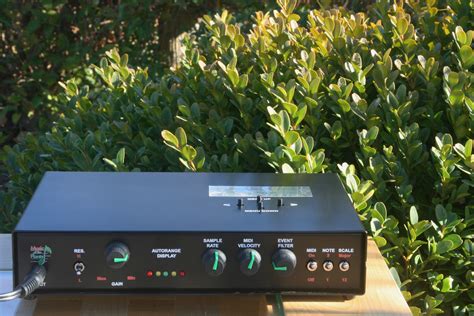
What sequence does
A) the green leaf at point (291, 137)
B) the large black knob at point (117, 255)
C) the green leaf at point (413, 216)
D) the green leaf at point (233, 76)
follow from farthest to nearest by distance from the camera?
1. the green leaf at point (233, 76)
2. the green leaf at point (291, 137)
3. the green leaf at point (413, 216)
4. the large black knob at point (117, 255)

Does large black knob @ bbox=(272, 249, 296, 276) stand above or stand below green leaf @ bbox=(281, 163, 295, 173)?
above

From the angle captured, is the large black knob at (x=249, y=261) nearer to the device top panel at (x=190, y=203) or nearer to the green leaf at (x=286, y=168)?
the device top panel at (x=190, y=203)

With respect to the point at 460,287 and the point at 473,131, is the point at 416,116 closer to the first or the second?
the point at 473,131

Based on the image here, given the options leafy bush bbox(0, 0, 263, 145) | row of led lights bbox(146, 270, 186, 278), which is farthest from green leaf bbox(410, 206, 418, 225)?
leafy bush bbox(0, 0, 263, 145)

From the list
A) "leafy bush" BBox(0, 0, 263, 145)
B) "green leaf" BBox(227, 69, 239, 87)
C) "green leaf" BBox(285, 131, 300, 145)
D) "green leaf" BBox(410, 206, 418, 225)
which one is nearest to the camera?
"green leaf" BBox(410, 206, 418, 225)

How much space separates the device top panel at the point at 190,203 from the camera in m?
1.63

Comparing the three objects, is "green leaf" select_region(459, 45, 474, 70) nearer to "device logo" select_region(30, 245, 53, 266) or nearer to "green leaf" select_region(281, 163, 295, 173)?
"green leaf" select_region(281, 163, 295, 173)

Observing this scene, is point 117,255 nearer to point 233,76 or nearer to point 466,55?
point 233,76

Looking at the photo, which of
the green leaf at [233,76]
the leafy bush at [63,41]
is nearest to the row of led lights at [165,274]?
the green leaf at [233,76]

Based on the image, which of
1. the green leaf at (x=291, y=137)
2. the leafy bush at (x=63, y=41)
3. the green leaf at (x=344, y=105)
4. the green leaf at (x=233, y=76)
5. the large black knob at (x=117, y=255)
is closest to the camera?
the large black knob at (x=117, y=255)

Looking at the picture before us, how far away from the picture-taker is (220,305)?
1701 millimetres

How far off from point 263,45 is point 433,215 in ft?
2.58

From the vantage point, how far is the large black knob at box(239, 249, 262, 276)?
5.19ft

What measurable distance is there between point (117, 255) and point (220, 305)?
0.87ft
